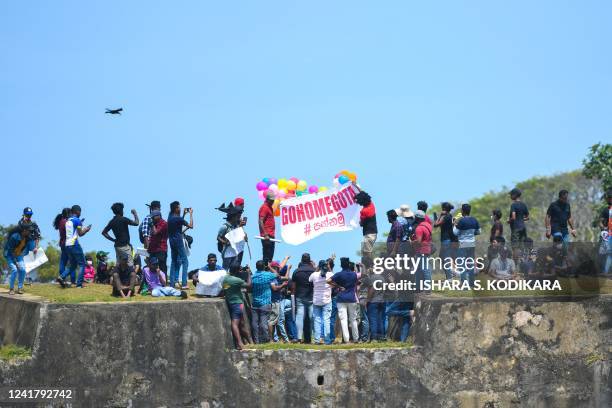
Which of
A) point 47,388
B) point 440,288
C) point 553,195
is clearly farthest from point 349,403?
point 553,195

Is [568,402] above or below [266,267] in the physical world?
below

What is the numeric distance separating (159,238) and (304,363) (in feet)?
12.5

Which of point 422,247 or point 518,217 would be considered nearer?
point 422,247

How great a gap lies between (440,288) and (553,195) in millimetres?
47075

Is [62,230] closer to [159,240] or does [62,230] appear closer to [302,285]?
[159,240]

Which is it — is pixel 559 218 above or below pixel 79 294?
above

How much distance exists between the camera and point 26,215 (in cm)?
2422

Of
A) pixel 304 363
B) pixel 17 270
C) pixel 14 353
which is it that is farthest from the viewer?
pixel 17 270

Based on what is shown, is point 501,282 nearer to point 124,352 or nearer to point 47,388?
point 124,352

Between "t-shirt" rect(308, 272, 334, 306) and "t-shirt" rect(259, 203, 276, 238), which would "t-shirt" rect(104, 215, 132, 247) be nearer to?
"t-shirt" rect(259, 203, 276, 238)

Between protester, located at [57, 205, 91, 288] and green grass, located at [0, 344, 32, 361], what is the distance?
6.91ft

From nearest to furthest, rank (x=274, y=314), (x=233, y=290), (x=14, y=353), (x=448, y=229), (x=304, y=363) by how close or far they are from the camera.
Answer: (x=304, y=363), (x=14, y=353), (x=233, y=290), (x=274, y=314), (x=448, y=229)

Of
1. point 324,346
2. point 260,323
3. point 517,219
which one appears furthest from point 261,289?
point 517,219

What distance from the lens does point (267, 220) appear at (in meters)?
26.0
